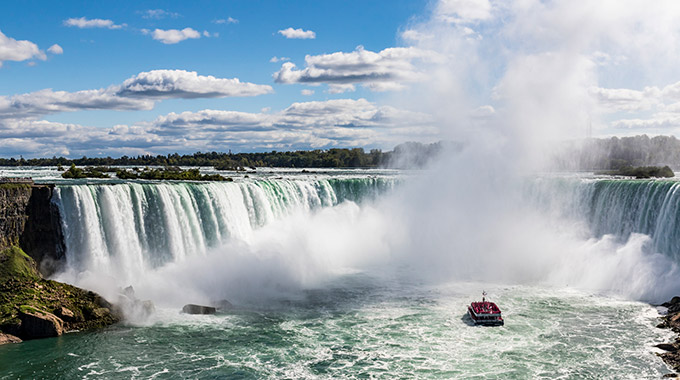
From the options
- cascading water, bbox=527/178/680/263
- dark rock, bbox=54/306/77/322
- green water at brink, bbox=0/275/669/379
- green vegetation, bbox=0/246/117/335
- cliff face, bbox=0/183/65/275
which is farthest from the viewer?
cascading water, bbox=527/178/680/263

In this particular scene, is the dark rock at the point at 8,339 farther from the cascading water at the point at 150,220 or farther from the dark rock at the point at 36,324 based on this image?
the cascading water at the point at 150,220

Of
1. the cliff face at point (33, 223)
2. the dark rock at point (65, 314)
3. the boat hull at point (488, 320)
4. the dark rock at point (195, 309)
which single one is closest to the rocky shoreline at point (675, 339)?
the boat hull at point (488, 320)

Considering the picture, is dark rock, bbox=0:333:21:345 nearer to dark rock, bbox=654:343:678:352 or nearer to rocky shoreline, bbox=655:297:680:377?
rocky shoreline, bbox=655:297:680:377

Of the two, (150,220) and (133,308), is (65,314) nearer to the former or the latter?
(133,308)

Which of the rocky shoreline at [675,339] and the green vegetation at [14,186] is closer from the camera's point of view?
the rocky shoreline at [675,339]

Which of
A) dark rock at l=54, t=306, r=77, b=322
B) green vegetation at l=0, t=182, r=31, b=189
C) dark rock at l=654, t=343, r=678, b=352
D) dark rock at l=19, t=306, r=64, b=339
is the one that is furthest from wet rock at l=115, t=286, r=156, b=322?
dark rock at l=654, t=343, r=678, b=352

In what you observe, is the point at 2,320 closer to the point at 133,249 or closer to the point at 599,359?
the point at 133,249

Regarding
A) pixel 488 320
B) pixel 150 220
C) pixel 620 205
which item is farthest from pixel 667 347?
pixel 150 220
